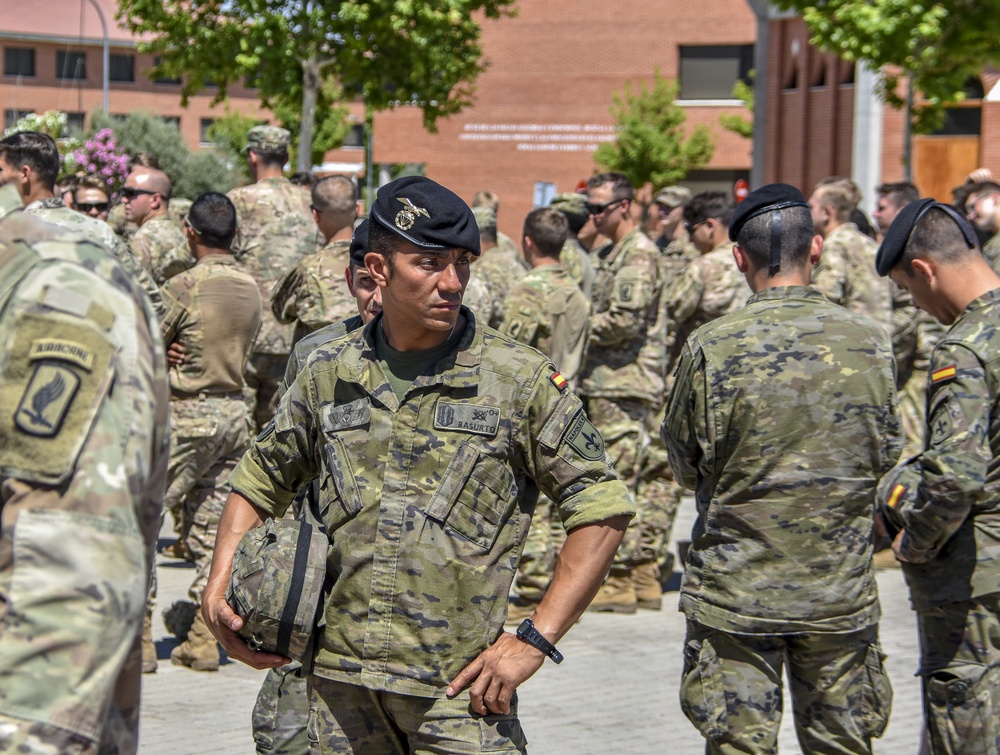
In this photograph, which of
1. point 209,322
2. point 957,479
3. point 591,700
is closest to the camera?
point 957,479

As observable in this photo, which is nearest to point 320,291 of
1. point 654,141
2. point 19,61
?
point 654,141

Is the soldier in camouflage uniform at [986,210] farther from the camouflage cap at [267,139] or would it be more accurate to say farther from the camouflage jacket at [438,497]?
the camouflage jacket at [438,497]

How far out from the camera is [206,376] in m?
6.73

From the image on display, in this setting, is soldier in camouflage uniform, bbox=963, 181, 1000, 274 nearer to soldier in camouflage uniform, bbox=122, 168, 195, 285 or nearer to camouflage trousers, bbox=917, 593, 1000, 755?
camouflage trousers, bbox=917, 593, 1000, 755

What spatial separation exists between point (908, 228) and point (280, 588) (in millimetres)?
2316

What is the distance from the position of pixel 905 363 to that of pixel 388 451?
6.82 m

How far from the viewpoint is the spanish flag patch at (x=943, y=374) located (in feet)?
13.6

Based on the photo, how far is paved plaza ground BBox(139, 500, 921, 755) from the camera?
233 inches

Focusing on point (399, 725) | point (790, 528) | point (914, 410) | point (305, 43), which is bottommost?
point (399, 725)

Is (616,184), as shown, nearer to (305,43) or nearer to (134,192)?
(134,192)

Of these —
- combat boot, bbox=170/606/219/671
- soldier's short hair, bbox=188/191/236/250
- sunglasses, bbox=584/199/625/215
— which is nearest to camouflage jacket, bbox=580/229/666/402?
sunglasses, bbox=584/199/625/215

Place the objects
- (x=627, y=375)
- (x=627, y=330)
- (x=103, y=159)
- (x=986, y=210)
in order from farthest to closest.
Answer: (x=103, y=159) → (x=986, y=210) → (x=627, y=375) → (x=627, y=330)

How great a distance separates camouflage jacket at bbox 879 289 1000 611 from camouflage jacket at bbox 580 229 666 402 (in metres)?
3.82

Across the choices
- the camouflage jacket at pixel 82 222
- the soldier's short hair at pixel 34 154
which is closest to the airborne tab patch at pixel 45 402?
the camouflage jacket at pixel 82 222
